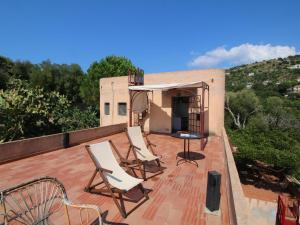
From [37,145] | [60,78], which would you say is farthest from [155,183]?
[60,78]

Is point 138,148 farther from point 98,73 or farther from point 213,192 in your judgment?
point 98,73

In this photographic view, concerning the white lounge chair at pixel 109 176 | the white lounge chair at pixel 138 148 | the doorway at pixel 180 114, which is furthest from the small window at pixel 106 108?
the white lounge chair at pixel 109 176

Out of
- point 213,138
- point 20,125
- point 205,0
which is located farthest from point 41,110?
point 205,0

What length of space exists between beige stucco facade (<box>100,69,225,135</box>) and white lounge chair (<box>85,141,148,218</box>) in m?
8.57

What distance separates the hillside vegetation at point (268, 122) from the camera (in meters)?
10.5

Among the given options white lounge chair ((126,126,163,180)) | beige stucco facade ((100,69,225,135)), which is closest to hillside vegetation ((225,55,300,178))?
beige stucco facade ((100,69,225,135))

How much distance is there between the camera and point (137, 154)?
5.88 m

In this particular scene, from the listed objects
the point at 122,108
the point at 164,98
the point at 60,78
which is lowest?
the point at 122,108

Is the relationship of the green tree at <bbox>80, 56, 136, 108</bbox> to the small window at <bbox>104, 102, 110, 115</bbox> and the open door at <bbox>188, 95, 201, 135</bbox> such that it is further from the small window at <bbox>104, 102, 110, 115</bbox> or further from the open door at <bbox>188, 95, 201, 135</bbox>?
the open door at <bbox>188, 95, 201, 135</bbox>

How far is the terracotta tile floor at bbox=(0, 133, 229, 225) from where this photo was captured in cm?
362

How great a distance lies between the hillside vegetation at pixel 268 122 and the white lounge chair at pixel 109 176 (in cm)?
876

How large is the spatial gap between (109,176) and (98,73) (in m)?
25.4

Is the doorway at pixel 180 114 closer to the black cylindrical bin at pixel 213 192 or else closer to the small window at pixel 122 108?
the small window at pixel 122 108

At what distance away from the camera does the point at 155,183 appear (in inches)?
200
